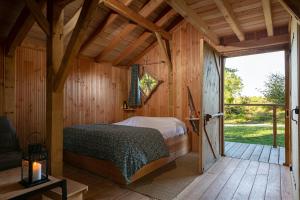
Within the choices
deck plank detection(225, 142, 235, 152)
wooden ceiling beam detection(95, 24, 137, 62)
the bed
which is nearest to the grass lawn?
deck plank detection(225, 142, 235, 152)

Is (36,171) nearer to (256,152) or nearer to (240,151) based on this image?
(240,151)

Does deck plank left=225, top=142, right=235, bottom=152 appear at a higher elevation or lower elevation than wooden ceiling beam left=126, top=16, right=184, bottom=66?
lower

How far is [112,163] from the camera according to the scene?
2717mm

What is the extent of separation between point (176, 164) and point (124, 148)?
1418 millimetres

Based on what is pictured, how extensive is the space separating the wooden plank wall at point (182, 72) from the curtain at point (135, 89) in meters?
0.47

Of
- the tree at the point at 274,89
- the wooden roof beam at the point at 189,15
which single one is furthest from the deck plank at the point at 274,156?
→ the tree at the point at 274,89

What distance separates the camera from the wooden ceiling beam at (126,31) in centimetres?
392

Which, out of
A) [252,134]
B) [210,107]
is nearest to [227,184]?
[210,107]

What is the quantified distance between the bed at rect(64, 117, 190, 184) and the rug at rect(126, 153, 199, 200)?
0.10 m

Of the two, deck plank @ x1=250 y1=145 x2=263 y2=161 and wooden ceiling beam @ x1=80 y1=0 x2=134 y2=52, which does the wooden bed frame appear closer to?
deck plank @ x1=250 y1=145 x2=263 y2=161

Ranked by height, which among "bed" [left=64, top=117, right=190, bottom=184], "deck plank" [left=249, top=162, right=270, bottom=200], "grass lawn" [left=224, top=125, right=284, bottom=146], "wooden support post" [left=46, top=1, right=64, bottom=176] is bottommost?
"deck plank" [left=249, top=162, right=270, bottom=200]

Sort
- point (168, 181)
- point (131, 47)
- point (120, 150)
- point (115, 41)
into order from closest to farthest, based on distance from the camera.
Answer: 1. point (120, 150)
2. point (168, 181)
3. point (115, 41)
4. point (131, 47)

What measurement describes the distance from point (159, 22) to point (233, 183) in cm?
364

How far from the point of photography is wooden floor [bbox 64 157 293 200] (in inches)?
93.5
